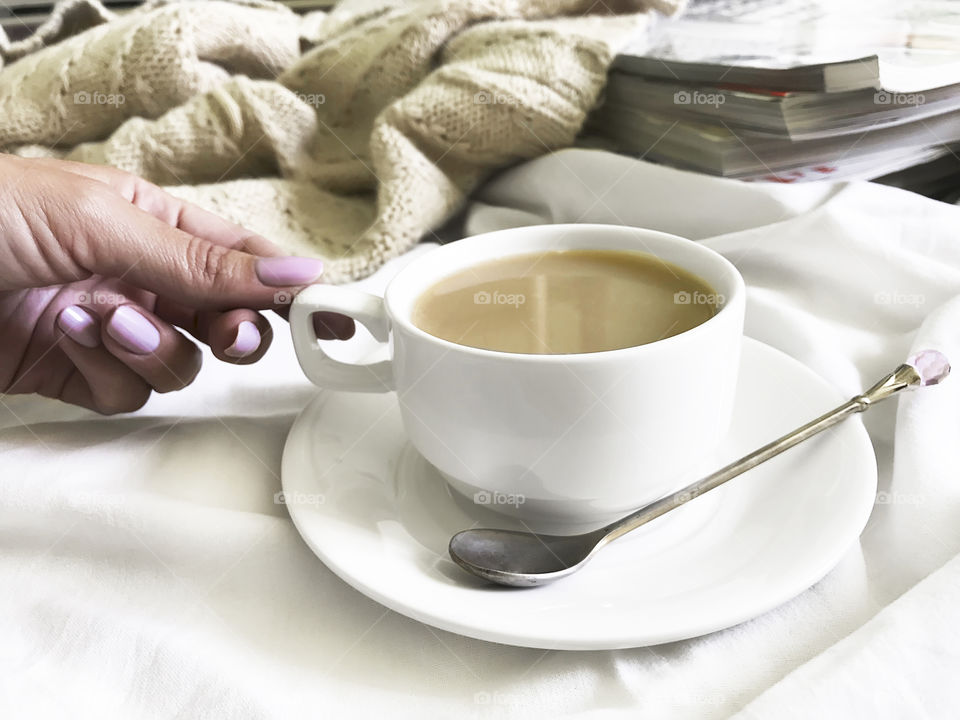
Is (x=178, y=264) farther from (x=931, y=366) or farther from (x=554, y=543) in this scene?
(x=931, y=366)

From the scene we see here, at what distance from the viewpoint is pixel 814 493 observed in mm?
646

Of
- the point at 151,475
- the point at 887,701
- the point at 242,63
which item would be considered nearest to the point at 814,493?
the point at 887,701

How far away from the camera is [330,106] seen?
1284mm

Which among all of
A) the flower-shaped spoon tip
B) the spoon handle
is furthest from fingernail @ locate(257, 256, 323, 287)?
the flower-shaped spoon tip

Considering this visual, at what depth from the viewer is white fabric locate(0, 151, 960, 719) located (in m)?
0.53

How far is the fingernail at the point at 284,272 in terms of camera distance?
780 mm

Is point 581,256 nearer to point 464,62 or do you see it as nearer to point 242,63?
point 464,62

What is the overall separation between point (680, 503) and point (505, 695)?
0.61 ft

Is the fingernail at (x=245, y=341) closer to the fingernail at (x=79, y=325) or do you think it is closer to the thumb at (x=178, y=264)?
the thumb at (x=178, y=264)

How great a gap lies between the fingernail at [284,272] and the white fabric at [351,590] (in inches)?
5.2

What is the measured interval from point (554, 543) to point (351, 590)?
0.15m

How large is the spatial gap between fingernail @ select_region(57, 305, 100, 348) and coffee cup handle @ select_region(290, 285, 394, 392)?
0.21 m

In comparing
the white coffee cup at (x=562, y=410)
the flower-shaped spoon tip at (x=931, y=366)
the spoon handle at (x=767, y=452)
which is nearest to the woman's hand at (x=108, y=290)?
the white coffee cup at (x=562, y=410)

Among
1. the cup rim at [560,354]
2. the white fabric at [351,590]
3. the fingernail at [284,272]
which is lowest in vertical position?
the white fabric at [351,590]
